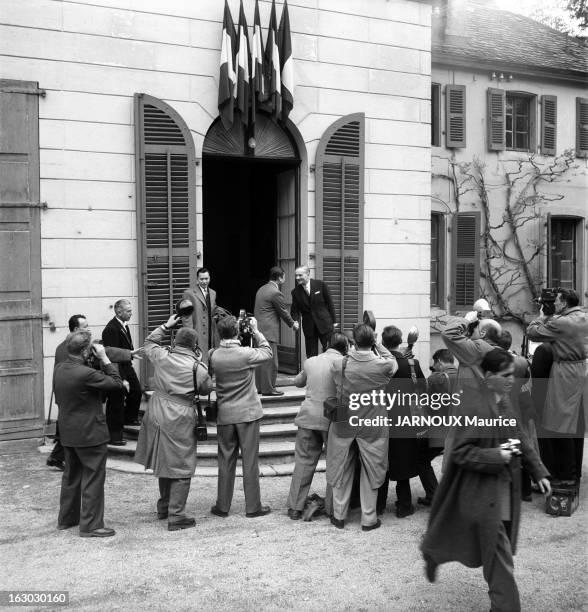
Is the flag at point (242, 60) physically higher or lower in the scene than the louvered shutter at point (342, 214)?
higher

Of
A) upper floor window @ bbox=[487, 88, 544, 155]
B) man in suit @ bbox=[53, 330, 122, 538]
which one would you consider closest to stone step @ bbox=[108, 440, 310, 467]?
man in suit @ bbox=[53, 330, 122, 538]

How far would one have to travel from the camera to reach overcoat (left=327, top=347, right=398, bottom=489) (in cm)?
638

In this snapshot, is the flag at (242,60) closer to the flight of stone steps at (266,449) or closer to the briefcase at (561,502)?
the flight of stone steps at (266,449)

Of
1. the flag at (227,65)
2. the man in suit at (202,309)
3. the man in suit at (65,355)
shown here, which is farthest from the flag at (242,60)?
the man in suit at (65,355)

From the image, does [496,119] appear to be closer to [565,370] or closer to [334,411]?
[565,370]

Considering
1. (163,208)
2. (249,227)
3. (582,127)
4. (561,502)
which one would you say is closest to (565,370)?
(561,502)

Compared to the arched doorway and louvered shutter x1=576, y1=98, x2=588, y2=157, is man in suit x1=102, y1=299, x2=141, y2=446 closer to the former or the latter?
the arched doorway

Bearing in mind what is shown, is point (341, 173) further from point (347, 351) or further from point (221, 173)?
point (347, 351)

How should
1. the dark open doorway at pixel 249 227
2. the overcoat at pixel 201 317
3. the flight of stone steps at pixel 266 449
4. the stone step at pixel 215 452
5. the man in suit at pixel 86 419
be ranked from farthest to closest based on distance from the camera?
the dark open doorway at pixel 249 227 < the overcoat at pixel 201 317 < the stone step at pixel 215 452 < the flight of stone steps at pixel 266 449 < the man in suit at pixel 86 419

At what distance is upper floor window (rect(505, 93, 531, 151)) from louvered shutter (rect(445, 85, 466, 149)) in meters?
1.25

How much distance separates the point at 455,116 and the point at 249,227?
186 inches

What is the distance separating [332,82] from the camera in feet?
35.5

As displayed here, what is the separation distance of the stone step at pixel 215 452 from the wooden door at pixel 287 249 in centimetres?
253

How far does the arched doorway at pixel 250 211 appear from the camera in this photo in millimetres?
10594
